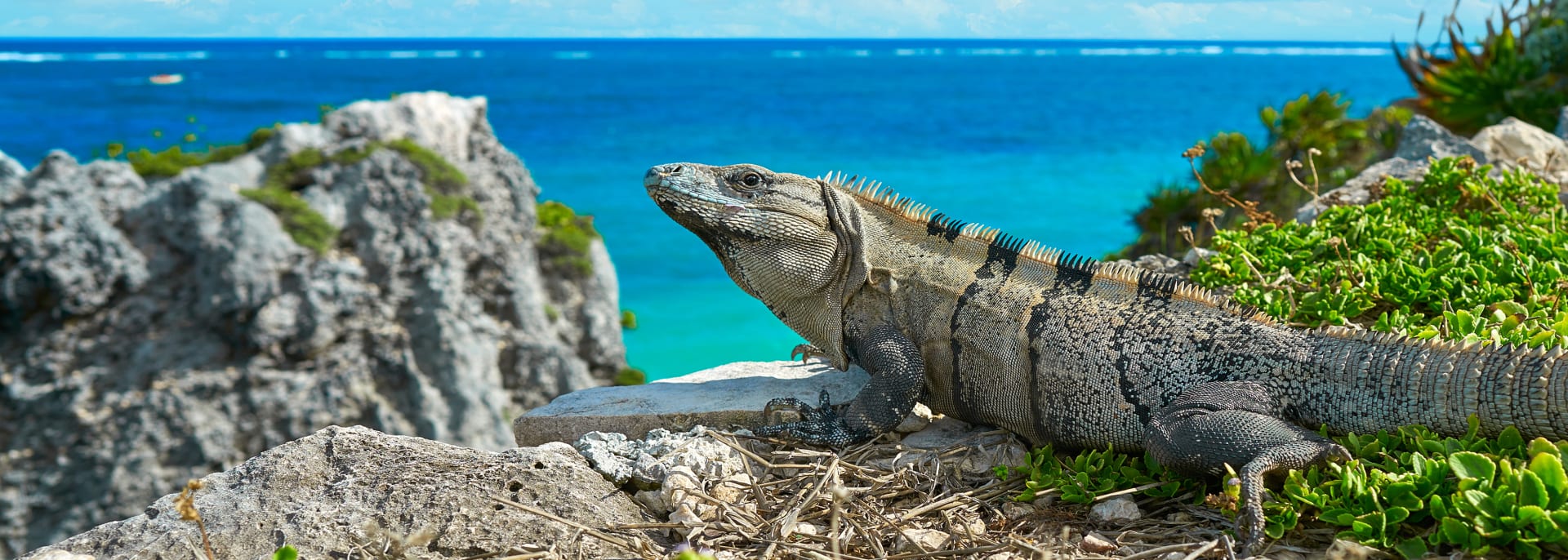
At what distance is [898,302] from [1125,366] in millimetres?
854

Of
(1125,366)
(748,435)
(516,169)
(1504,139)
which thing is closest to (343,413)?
(516,169)

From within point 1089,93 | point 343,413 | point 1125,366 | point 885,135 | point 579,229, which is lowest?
point 343,413

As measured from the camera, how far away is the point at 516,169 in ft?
43.2

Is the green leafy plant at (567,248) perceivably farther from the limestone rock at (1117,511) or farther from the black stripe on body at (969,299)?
the limestone rock at (1117,511)

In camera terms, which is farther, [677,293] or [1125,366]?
[677,293]

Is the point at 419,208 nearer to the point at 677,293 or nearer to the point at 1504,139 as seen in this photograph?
the point at 1504,139

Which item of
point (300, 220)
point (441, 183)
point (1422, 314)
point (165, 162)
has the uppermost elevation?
point (165, 162)

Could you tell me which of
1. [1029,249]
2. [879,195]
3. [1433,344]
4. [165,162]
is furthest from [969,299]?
[165,162]

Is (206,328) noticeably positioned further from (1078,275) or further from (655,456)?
(1078,275)

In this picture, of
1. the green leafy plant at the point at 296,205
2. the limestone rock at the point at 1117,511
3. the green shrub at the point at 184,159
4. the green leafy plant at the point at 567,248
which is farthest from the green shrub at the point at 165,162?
the limestone rock at the point at 1117,511

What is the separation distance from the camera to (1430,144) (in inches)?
267

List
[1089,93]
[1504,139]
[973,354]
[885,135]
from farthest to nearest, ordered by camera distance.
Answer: [1089,93] → [885,135] → [1504,139] → [973,354]

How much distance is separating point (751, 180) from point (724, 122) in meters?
42.7

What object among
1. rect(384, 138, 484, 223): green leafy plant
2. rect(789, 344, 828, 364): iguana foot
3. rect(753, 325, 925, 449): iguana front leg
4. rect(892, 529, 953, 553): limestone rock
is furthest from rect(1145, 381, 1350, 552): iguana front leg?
rect(384, 138, 484, 223): green leafy plant
